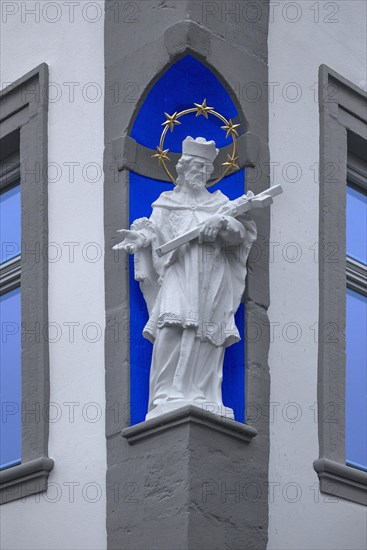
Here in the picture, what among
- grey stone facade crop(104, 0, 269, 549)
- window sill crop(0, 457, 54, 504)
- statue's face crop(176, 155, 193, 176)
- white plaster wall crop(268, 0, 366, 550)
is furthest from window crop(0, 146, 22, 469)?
white plaster wall crop(268, 0, 366, 550)

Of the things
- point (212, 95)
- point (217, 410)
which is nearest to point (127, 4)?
point (212, 95)

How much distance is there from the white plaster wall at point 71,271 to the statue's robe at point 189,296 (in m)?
0.56

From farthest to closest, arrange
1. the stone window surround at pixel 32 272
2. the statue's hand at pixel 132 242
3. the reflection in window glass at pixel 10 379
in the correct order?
the reflection in window glass at pixel 10 379 < the stone window surround at pixel 32 272 < the statue's hand at pixel 132 242

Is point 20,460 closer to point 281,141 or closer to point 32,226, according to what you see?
point 32,226

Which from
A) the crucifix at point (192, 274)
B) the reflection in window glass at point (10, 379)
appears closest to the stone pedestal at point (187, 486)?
the crucifix at point (192, 274)

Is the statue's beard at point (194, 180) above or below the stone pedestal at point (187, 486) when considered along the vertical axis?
above

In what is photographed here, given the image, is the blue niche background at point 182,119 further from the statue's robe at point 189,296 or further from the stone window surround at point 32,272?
the stone window surround at point 32,272

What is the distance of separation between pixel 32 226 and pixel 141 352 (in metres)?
1.43

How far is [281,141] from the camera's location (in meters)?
16.6

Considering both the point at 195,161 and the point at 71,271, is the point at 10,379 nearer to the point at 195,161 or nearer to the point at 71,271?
the point at 71,271

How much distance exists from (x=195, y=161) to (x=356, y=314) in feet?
5.87

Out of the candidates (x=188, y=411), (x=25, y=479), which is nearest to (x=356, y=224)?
(x=188, y=411)

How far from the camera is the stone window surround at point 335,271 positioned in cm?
1587

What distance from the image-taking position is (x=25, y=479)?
52.5 feet
